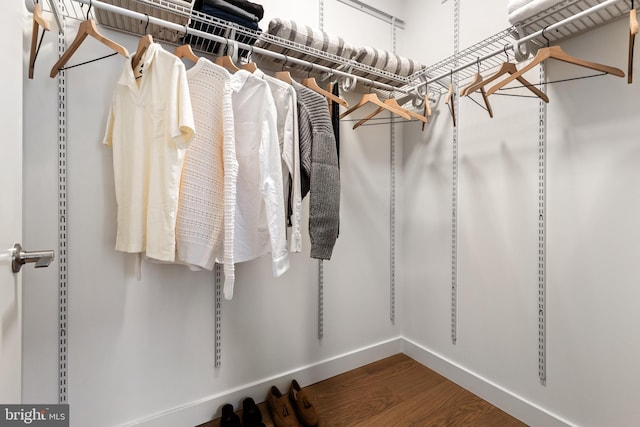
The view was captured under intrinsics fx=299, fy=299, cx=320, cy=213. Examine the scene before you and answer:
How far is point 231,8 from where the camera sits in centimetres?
120

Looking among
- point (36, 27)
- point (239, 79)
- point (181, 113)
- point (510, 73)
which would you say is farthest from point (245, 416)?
point (510, 73)

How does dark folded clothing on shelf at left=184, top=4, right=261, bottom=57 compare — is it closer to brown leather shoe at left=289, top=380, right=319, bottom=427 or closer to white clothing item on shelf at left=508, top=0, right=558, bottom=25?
white clothing item on shelf at left=508, top=0, right=558, bottom=25

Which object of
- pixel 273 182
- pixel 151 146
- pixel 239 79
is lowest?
pixel 273 182

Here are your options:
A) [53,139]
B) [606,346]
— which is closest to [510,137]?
[606,346]

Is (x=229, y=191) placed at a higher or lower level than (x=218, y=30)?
lower

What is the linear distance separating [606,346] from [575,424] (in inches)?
15.5

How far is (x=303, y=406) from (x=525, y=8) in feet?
6.48

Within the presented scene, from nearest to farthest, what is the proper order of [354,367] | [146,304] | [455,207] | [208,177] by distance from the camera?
[208,177] < [146,304] < [455,207] < [354,367]

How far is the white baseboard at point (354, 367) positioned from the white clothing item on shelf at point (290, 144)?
0.93 metres

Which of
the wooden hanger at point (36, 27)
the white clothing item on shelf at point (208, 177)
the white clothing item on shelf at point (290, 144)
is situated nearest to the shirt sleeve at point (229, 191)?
the white clothing item on shelf at point (208, 177)

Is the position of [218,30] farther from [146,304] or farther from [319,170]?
[146,304]

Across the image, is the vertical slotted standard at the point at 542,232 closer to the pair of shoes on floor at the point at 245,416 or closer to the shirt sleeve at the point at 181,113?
the pair of shoes on floor at the point at 245,416

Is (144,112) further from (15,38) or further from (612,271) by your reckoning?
(612,271)

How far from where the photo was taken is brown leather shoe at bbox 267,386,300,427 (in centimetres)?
142
